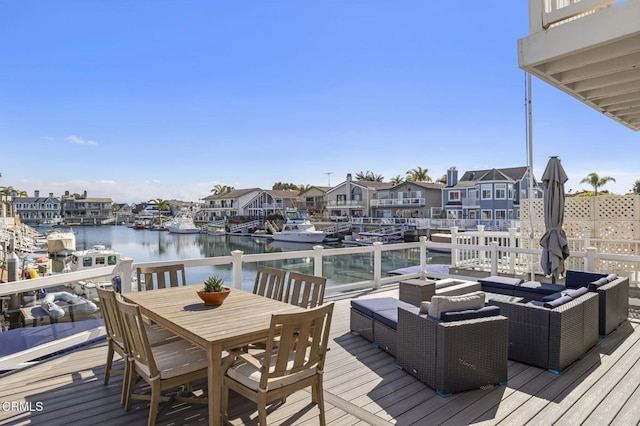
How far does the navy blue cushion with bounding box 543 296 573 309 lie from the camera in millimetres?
3440

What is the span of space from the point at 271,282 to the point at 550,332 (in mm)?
2888

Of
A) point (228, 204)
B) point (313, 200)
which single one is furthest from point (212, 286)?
point (228, 204)

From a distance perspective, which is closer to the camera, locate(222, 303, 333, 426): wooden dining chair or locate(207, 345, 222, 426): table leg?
locate(222, 303, 333, 426): wooden dining chair

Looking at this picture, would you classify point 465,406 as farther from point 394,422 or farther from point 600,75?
point 600,75

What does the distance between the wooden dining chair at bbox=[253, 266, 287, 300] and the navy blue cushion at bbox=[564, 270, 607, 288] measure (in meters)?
3.98

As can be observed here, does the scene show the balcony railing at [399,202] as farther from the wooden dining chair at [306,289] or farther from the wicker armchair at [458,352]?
the wicker armchair at [458,352]

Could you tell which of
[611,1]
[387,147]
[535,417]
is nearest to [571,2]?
[611,1]

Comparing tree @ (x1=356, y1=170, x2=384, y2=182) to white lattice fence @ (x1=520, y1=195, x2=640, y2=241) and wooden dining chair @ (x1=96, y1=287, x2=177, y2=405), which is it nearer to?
white lattice fence @ (x1=520, y1=195, x2=640, y2=241)

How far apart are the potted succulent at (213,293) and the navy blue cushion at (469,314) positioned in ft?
6.37

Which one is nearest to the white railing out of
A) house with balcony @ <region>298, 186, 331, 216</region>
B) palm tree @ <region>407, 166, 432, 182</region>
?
house with balcony @ <region>298, 186, 331, 216</region>

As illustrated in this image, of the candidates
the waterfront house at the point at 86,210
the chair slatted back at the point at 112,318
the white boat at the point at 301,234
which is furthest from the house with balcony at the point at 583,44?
the waterfront house at the point at 86,210

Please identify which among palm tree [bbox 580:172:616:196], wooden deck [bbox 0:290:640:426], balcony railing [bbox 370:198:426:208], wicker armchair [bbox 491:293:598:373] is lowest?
wooden deck [bbox 0:290:640:426]

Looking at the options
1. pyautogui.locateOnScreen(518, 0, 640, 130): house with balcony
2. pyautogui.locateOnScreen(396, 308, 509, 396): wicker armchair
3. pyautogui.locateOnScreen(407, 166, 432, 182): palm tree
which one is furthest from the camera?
pyautogui.locateOnScreen(407, 166, 432, 182): palm tree

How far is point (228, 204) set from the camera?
55.2m
